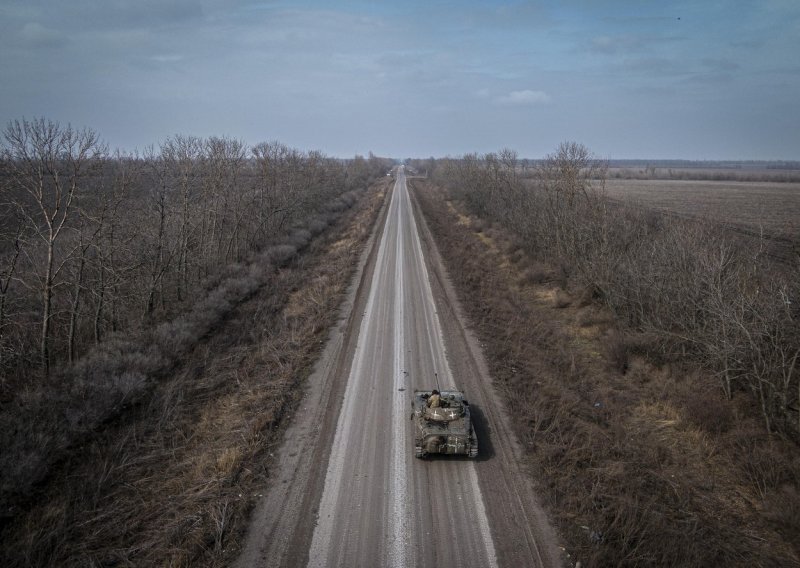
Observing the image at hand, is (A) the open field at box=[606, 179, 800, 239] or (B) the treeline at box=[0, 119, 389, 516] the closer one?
(B) the treeline at box=[0, 119, 389, 516]

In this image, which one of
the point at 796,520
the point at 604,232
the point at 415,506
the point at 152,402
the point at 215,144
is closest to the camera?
the point at 796,520

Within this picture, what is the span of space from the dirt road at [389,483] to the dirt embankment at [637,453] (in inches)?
31.1

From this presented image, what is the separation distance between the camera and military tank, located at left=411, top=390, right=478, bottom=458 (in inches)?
452

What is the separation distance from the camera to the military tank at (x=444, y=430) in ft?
37.7

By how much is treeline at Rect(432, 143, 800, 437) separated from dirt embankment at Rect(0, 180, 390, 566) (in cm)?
1283

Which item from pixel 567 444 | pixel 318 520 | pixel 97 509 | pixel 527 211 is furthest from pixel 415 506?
pixel 527 211

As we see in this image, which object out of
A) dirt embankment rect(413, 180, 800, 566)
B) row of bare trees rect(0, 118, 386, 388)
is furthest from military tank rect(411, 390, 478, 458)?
row of bare trees rect(0, 118, 386, 388)

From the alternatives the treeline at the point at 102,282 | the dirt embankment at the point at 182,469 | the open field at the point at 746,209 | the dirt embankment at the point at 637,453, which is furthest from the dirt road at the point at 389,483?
the open field at the point at 746,209

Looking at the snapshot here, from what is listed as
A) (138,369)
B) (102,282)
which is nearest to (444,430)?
(138,369)

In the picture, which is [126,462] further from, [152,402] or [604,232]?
[604,232]

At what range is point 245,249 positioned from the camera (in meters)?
37.6

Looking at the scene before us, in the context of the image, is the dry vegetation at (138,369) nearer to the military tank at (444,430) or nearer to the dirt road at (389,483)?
the dirt road at (389,483)

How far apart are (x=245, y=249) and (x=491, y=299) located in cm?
2136

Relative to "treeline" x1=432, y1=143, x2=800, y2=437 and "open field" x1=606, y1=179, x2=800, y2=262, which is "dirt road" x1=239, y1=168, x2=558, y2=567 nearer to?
"treeline" x1=432, y1=143, x2=800, y2=437
